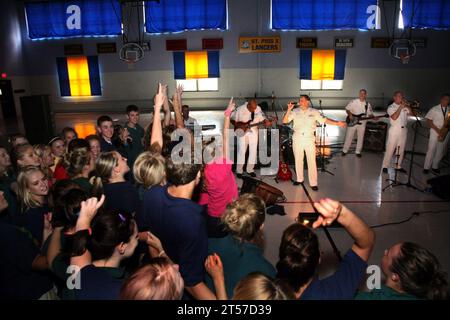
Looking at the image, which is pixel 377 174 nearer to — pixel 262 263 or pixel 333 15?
pixel 262 263

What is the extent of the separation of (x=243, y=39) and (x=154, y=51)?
442cm

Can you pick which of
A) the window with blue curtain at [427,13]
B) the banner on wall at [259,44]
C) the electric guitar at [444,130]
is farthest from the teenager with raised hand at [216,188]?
the window with blue curtain at [427,13]

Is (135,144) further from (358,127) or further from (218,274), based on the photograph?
(358,127)

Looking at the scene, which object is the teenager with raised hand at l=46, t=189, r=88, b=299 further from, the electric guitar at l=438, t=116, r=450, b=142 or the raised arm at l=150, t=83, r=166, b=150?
the electric guitar at l=438, t=116, r=450, b=142

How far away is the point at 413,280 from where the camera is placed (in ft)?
6.12

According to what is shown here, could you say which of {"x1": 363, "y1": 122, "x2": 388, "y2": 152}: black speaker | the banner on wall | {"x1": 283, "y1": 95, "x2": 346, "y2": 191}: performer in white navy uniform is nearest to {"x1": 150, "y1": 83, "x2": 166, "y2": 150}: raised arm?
{"x1": 283, "y1": 95, "x2": 346, "y2": 191}: performer in white navy uniform

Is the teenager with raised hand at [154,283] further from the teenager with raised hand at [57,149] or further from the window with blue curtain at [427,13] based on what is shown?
the window with blue curtain at [427,13]

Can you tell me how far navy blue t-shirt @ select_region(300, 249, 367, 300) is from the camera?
1.79m

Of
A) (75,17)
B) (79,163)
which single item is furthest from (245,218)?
(75,17)

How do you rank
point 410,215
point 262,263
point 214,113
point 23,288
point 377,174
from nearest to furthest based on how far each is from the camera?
point 262,263 → point 23,288 → point 410,215 → point 377,174 → point 214,113

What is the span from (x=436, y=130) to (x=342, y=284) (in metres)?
6.53
